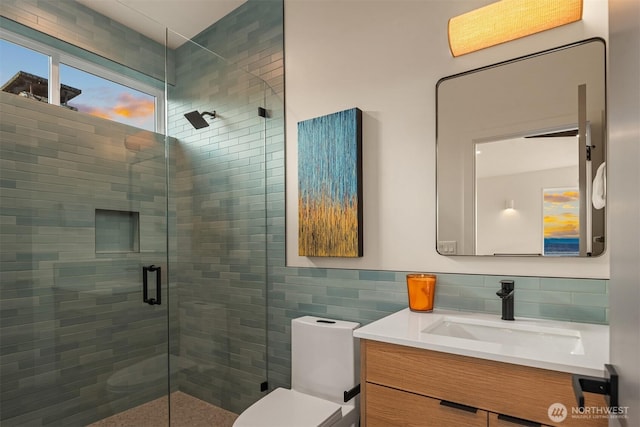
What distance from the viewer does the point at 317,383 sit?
6.47 feet

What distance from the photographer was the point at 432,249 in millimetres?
1867

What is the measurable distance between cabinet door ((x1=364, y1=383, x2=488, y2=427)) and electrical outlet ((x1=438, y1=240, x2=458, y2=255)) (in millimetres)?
704

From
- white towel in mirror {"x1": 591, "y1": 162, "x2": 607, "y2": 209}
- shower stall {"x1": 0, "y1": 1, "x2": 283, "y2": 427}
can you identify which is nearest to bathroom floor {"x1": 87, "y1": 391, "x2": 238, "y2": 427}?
shower stall {"x1": 0, "y1": 1, "x2": 283, "y2": 427}

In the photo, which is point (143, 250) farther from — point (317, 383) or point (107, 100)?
point (317, 383)

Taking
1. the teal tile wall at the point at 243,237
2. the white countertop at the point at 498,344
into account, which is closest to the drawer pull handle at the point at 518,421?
the white countertop at the point at 498,344

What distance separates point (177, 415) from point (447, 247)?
175cm

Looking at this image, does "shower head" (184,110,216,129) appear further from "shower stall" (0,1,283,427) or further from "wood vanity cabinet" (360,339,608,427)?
"wood vanity cabinet" (360,339,608,427)

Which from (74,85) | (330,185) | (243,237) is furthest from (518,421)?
(74,85)

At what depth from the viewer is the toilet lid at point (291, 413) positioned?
65.7 inches

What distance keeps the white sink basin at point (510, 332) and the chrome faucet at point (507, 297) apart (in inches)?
1.3

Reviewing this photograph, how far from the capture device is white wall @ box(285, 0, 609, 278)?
5.85ft

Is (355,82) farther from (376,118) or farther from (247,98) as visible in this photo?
(247,98)

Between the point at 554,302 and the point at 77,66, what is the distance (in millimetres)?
2415

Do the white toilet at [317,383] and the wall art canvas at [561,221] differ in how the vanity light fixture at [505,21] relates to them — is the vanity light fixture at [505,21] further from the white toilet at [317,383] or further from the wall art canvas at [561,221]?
the white toilet at [317,383]
